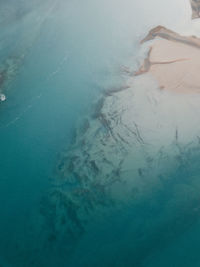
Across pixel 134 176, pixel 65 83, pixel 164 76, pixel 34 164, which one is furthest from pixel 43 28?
pixel 134 176

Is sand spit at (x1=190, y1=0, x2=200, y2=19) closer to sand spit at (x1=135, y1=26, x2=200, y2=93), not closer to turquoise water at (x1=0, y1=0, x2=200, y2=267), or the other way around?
turquoise water at (x1=0, y1=0, x2=200, y2=267)

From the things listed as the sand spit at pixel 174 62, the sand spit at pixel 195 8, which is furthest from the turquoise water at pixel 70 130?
the sand spit at pixel 174 62

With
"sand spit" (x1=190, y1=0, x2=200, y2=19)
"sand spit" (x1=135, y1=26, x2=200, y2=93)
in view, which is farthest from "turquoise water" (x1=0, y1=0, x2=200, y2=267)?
"sand spit" (x1=135, y1=26, x2=200, y2=93)

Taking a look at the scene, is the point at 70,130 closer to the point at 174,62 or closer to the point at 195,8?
the point at 174,62

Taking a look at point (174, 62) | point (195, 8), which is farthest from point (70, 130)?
point (195, 8)

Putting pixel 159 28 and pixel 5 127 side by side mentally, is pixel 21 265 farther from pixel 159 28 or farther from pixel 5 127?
pixel 159 28

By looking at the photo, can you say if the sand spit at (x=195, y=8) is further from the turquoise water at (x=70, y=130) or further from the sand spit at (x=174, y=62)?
the sand spit at (x=174, y=62)
